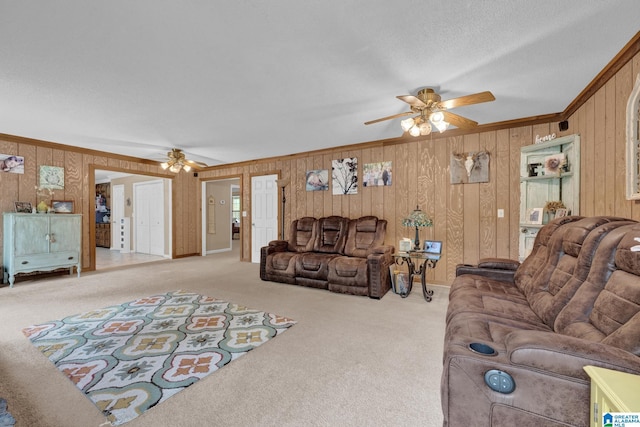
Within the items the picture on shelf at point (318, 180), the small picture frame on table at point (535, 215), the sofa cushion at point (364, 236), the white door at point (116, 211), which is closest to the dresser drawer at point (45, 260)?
the white door at point (116, 211)

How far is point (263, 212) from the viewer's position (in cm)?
612

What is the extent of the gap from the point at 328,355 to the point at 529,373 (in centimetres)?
146

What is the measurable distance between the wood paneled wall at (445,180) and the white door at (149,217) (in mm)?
1366

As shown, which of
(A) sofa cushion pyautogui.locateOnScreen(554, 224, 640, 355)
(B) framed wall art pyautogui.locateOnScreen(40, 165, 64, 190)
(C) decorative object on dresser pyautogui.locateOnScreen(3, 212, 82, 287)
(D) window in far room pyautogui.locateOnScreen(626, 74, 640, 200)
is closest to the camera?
(A) sofa cushion pyautogui.locateOnScreen(554, 224, 640, 355)

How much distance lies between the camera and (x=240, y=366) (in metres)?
1.99

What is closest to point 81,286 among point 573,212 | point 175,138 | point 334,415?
point 175,138

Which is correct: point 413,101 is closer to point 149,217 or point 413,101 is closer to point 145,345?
point 145,345

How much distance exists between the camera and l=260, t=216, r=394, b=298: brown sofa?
12.0 feet

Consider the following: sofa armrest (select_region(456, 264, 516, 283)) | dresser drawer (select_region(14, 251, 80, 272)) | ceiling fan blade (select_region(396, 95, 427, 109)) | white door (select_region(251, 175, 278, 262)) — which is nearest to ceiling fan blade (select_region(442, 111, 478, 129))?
ceiling fan blade (select_region(396, 95, 427, 109))

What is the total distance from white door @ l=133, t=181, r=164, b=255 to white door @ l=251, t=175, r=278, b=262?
8.72 feet

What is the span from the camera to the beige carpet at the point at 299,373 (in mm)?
1510

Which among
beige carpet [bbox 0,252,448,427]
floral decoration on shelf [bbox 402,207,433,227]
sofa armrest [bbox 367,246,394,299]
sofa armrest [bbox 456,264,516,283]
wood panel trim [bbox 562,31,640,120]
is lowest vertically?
beige carpet [bbox 0,252,448,427]

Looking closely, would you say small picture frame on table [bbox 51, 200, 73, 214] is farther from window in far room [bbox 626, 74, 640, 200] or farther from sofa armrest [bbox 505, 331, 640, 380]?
window in far room [bbox 626, 74, 640, 200]

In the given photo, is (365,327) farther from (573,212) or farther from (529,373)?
(573,212)
